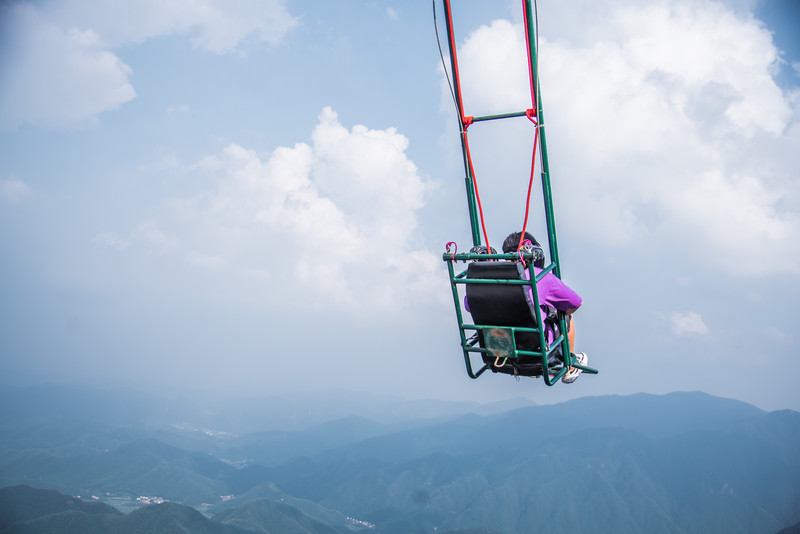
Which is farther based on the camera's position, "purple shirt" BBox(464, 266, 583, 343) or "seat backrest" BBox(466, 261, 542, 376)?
"purple shirt" BBox(464, 266, 583, 343)

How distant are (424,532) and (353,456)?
7368cm

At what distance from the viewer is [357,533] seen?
114062 millimetres

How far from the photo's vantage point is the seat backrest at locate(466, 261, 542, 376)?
4.38 meters

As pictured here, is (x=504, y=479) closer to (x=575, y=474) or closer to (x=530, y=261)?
(x=575, y=474)

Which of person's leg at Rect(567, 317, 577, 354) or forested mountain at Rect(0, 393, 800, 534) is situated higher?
person's leg at Rect(567, 317, 577, 354)

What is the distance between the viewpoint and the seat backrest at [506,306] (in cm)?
438

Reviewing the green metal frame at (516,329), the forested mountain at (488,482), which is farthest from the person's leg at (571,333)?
the forested mountain at (488,482)

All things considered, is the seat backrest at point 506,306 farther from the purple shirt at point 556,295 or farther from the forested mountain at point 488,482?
the forested mountain at point 488,482

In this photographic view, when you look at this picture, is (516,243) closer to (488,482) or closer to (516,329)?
(516,329)

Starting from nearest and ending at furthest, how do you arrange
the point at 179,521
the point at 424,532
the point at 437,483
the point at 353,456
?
1. the point at 179,521
2. the point at 424,532
3. the point at 437,483
4. the point at 353,456

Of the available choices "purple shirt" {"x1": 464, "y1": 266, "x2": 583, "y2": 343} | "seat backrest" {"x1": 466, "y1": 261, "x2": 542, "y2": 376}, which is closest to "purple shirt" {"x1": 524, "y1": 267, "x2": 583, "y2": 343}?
"purple shirt" {"x1": 464, "y1": 266, "x2": 583, "y2": 343}

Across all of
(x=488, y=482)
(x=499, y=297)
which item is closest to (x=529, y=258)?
(x=499, y=297)

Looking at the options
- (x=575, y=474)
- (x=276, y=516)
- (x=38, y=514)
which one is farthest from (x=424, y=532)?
(x=38, y=514)

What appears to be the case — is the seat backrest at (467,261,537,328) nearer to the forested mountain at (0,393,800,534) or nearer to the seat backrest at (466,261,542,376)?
the seat backrest at (466,261,542,376)
